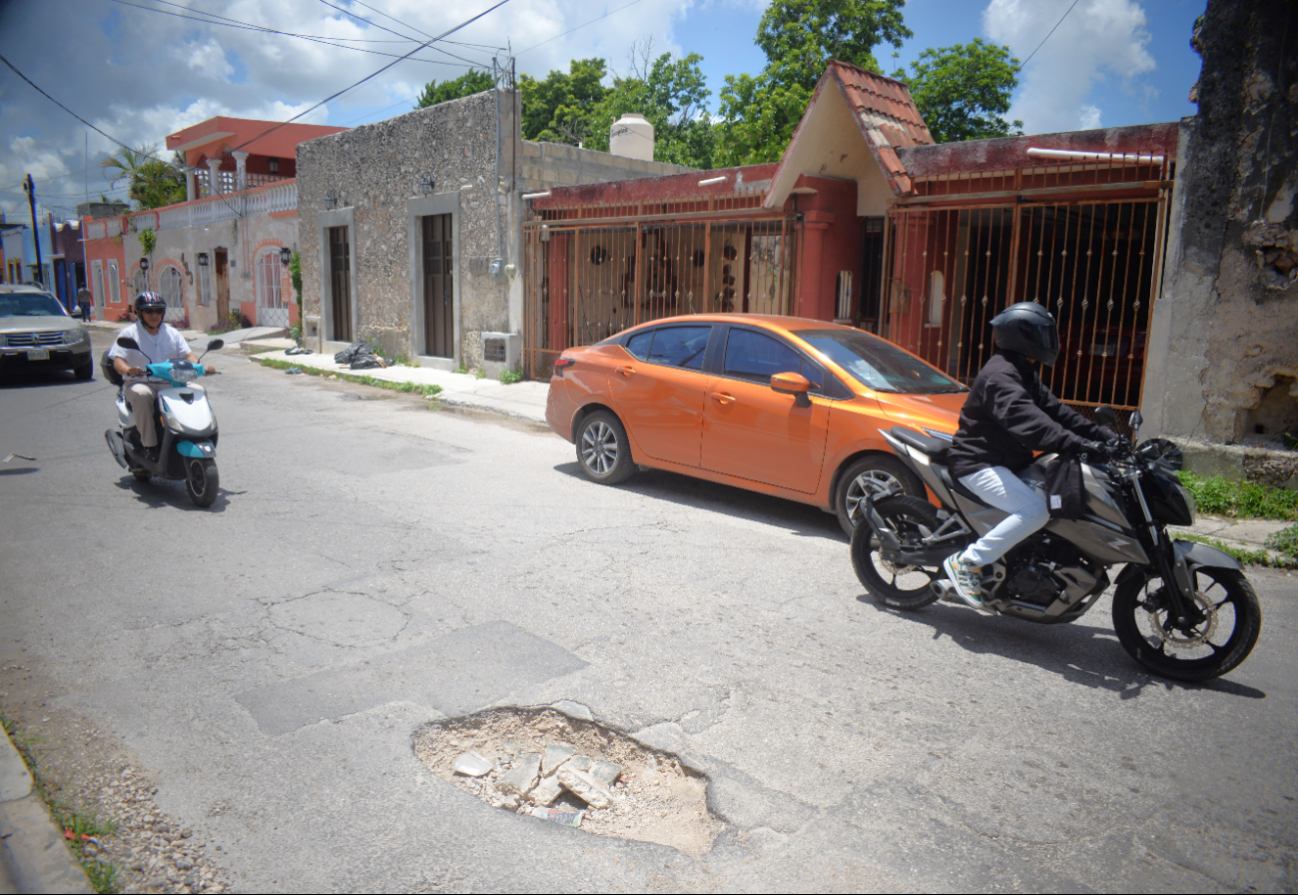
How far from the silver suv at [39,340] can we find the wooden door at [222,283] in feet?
39.7

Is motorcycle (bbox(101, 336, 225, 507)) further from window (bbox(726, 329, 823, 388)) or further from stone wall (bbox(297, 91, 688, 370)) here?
stone wall (bbox(297, 91, 688, 370))

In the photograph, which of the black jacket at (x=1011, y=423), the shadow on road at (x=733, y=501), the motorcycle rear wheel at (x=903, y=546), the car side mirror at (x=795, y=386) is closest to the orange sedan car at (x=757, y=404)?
the car side mirror at (x=795, y=386)

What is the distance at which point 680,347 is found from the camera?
24.5ft

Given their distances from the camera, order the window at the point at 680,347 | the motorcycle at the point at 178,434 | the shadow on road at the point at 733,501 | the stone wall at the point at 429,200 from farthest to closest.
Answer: the stone wall at the point at 429,200 < the window at the point at 680,347 < the motorcycle at the point at 178,434 < the shadow on road at the point at 733,501

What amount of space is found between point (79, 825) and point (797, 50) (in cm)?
3107

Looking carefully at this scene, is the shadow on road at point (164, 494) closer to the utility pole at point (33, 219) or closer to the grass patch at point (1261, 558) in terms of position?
the grass patch at point (1261, 558)

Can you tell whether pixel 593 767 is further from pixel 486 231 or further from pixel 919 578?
pixel 486 231

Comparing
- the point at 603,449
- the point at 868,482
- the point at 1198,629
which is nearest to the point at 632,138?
the point at 603,449

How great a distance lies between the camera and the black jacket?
4.12m

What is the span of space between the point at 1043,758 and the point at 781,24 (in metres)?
31.0

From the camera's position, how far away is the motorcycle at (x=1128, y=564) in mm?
3990

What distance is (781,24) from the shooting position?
30.0 m

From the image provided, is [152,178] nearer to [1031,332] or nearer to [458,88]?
[458,88]

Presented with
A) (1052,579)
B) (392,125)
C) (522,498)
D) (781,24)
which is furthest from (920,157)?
(781,24)
